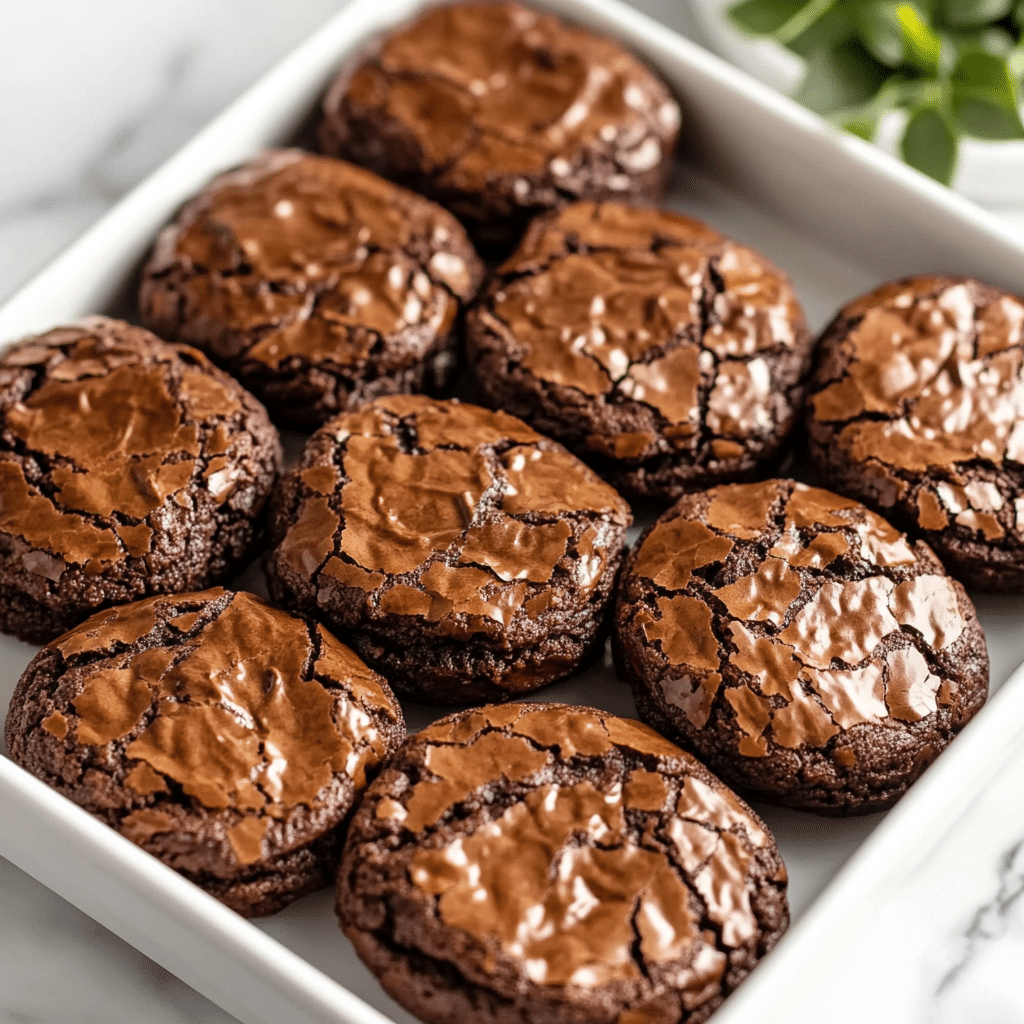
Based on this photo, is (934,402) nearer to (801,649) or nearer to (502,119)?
(801,649)

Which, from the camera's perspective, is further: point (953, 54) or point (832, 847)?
point (953, 54)

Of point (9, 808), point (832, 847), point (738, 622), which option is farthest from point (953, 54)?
point (9, 808)

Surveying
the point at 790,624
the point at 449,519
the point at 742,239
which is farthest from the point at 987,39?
the point at 449,519

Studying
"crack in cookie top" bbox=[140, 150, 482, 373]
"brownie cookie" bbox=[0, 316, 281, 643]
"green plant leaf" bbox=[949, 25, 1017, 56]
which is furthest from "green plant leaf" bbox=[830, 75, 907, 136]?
"brownie cookie" bbox=[0, 316, 281, 643]

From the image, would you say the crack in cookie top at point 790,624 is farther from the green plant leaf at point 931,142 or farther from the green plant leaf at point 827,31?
the green plant leaf at point 827,31

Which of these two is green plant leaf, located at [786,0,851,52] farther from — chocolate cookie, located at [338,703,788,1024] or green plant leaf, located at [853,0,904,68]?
chocolate cookie, located at [338,703,788,1024]

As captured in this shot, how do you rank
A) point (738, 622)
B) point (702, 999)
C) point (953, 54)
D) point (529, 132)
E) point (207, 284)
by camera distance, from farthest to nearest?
1. point (953, 54)
2. point (529, 132)
3. point (207, 284)
4. point (738, 622)
5. point (702, 999)

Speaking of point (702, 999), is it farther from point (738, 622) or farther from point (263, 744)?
point (263, 744)
